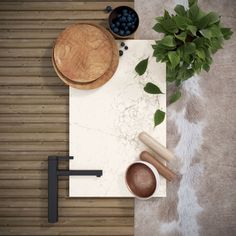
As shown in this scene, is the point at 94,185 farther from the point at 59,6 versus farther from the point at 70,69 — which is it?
the point at 59,6

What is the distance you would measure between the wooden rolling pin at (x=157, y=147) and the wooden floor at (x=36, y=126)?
188 mm

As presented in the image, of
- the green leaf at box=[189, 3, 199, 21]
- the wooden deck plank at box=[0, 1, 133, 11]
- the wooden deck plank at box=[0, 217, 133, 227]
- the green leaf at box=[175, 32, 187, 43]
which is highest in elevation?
the wooden deck plank at box=[0, 1, 133, 11]

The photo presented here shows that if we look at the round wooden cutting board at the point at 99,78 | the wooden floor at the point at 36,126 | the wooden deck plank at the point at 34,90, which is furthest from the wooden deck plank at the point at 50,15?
the wooden deck plank at the point at 34,90

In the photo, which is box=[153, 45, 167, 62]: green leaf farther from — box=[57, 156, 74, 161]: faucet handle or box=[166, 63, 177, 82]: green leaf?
box=[57, 156, 74, 161]: faucet handle

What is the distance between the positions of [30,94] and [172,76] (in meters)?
0.46

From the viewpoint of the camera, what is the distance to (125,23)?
3.28 feet

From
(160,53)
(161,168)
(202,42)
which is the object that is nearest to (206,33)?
(202,42)

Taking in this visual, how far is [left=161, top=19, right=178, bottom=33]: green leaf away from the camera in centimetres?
93

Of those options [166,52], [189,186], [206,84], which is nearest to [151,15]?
[166,52]

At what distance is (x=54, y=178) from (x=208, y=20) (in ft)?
2.14

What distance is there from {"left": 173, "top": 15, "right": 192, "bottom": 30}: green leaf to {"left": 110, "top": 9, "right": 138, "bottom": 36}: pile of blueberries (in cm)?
14

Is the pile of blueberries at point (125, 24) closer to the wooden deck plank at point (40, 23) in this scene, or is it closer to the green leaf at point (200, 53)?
the wooden deck plank at point (40, 23)

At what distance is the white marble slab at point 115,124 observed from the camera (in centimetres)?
106

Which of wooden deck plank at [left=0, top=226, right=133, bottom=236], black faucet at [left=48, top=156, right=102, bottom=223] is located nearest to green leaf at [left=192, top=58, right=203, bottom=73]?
black faucet at [left=48, top=156, right=102, bottom=223]
